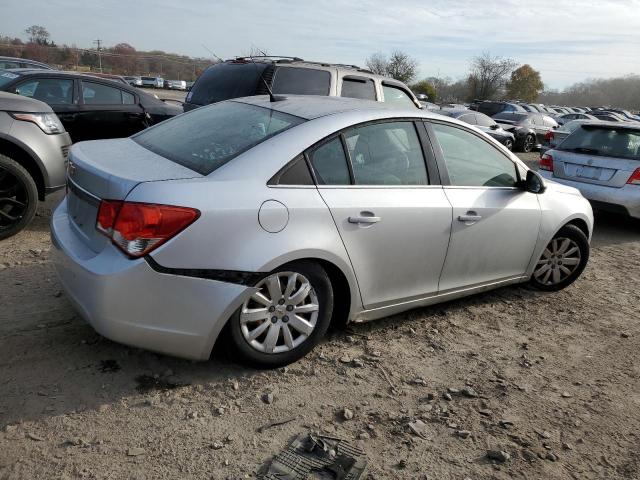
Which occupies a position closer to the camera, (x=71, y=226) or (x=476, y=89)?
(x=71, y=226)

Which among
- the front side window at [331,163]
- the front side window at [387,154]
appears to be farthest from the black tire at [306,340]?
the front side window at [387,154]

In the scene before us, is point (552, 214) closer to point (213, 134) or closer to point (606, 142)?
point (213, 134)

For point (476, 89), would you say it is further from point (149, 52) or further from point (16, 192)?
point (16, 192)

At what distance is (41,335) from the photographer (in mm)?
3434

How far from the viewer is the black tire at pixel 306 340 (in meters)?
3.03

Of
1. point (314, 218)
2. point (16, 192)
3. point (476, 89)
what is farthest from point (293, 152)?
point (476, 89)

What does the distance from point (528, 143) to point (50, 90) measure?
15.2 metres

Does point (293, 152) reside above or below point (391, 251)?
above

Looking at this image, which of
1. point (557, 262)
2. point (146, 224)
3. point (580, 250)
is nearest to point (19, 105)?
point (146, 224)

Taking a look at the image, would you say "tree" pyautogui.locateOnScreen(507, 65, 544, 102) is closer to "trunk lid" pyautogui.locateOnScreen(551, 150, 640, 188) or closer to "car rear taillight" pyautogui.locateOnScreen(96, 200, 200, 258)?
"trunk lid" pyautogui.locateOnScreen(551, 150, 640, 188)

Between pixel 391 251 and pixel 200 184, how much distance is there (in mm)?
1309

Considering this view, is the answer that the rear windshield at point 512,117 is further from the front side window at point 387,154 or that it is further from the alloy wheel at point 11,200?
the alloy wheel at point 11,200

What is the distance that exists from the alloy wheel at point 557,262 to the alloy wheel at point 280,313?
254cm

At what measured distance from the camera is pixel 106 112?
7.75 meters
